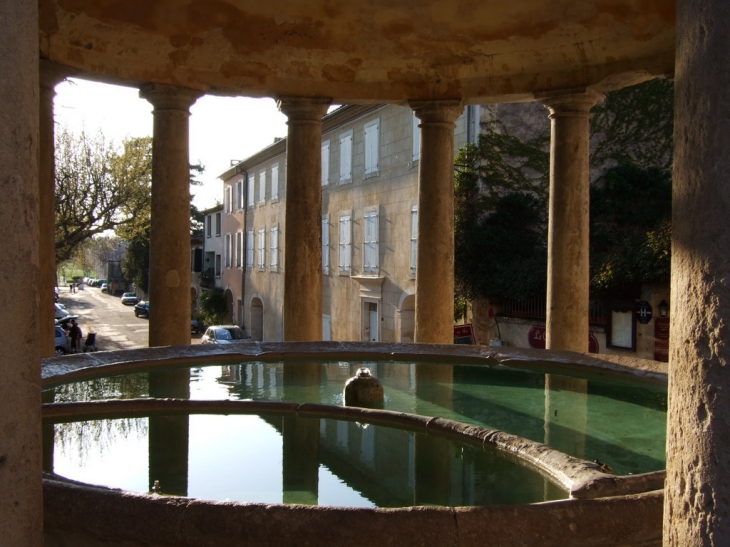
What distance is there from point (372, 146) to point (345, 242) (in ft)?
13.4

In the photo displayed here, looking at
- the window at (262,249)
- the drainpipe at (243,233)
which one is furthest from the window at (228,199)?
the window at (262,249)

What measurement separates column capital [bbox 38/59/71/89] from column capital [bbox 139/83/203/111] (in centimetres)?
99

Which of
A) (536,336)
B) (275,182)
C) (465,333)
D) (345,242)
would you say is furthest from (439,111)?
(275,182)

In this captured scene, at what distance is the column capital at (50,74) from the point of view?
8748 millimetres

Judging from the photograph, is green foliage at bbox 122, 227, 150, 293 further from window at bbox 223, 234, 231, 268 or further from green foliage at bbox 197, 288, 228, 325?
window at bbox 223, 234, 231, 268

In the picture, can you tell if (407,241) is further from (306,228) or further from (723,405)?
(723,405)

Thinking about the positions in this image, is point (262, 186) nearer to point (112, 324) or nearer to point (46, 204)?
point (112, 324)

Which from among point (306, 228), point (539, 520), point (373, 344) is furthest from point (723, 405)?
point (306, 228)

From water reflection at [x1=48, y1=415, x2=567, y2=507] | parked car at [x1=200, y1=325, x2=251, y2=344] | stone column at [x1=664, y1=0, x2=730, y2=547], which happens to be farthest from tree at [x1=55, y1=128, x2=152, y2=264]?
stone column at [x1=664, y1=0, x2=730, y2=547]

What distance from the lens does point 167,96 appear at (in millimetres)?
9477

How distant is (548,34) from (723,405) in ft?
27.4

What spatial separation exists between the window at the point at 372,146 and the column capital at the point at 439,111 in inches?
563

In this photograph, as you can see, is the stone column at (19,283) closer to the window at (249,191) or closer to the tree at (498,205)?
the tree at (498,205)

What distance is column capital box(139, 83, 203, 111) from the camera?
31.1 ft
